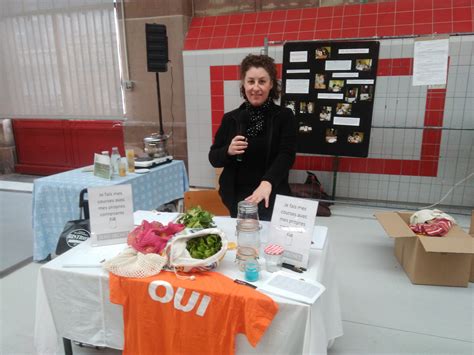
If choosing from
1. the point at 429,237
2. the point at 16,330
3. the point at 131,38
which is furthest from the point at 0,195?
the point at 429,237

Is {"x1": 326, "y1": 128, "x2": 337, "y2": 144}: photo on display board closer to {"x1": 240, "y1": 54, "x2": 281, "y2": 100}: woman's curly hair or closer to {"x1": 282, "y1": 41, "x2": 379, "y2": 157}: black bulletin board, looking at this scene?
{"x1": 282, "y1": 41, "x2": 379, "y2": 157}: black bulletin board

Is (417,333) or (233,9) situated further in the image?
(233,9)

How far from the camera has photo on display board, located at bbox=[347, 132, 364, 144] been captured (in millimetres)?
3764

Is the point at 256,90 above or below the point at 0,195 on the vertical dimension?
above

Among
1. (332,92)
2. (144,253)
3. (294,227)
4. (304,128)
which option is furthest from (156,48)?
(294,227)

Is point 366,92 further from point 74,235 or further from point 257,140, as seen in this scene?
point 74,235

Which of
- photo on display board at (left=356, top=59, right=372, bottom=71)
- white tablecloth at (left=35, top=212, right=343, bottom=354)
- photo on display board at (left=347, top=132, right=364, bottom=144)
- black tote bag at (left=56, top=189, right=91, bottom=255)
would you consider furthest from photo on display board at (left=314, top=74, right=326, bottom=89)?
black tote bag at (left=56, top=189, right=91, bottom=255)

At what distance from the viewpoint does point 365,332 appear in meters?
2.03

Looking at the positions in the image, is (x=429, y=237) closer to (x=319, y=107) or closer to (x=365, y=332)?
(x=365, y=332)

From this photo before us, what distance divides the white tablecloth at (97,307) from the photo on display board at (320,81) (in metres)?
2.53

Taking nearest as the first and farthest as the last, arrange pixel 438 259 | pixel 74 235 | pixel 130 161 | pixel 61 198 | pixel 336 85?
pixel 74 235 < pixel 438 259 < pixel 61 198 < pixel 130 161 < pixel 336 85

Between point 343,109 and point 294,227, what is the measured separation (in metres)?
2.71

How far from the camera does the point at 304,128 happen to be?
3.94 m

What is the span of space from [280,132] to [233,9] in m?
3.25
